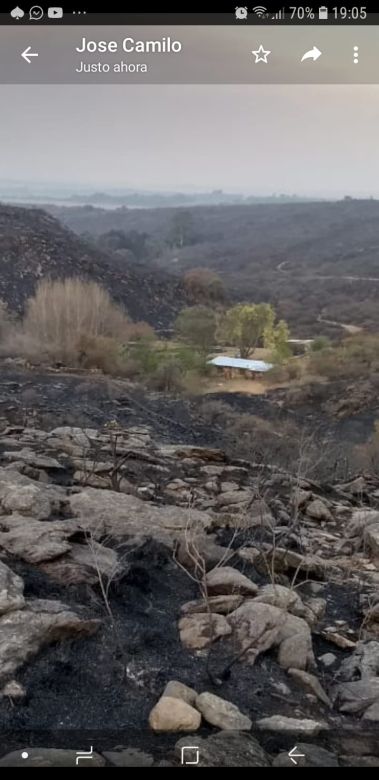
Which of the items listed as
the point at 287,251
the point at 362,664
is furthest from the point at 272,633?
the point at 287,251

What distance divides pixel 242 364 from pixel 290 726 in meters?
16.6

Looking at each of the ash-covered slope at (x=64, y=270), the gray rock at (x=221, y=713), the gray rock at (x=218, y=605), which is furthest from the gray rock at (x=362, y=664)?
the ash-covered slope at (x=64, y=270)

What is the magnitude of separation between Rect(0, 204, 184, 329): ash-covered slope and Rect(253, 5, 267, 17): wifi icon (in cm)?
2008

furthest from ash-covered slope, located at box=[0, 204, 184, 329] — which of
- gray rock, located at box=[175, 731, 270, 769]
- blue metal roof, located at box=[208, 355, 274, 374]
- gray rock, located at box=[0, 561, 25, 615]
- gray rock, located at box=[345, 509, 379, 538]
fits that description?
gray rock, located at box=[175, 731, 270, 769]

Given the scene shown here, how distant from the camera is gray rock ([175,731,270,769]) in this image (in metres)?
1.53

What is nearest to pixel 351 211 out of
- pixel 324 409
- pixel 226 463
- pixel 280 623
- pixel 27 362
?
pixel 324 409

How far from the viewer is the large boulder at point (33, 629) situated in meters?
1.91

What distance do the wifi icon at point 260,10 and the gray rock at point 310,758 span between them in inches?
71.4

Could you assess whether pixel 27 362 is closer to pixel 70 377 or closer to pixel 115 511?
pixel 70 377

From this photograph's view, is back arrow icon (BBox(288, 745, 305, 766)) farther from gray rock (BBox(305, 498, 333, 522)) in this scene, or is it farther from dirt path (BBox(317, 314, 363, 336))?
dirt path (BBox(317, 314, 363, 336))

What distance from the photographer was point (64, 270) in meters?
25.5

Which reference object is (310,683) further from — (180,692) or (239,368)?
(239,368)

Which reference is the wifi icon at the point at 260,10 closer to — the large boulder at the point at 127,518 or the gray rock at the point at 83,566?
the gray rock at the point at 83,566

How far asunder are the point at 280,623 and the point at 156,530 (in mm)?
906
